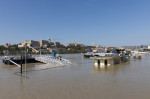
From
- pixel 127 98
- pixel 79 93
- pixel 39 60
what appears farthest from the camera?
pixel 39 60

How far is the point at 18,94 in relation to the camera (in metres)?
8.58

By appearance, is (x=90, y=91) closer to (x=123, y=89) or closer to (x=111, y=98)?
(x=111, y=98)

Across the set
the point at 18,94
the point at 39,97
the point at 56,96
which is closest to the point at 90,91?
the point at 56,96

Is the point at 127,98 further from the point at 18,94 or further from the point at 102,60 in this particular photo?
the point at 102,60

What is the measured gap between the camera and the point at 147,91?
29.0 feet

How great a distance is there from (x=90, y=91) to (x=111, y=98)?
1537 millimetres

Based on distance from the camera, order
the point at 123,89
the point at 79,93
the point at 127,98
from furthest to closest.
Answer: the point at 123,89 < the point at 79,93 < the point at 127,98

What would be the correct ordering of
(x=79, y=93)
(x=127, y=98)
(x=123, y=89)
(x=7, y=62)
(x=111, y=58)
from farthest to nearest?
1. (x=7, y=62)
2. (x=111, y=58)
3. (x=123, y=89)
4. (x=79, y=93)
5. (x=127, y=98)

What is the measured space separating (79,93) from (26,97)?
303cm

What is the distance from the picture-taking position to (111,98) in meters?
7.66

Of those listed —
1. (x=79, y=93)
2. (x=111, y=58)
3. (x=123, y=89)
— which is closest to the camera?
(x=79, y=93)

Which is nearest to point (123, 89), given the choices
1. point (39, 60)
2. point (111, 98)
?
point (111, 98)

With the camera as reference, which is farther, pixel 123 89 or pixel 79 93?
pixel 123 89

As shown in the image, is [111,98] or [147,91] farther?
[147,91]
